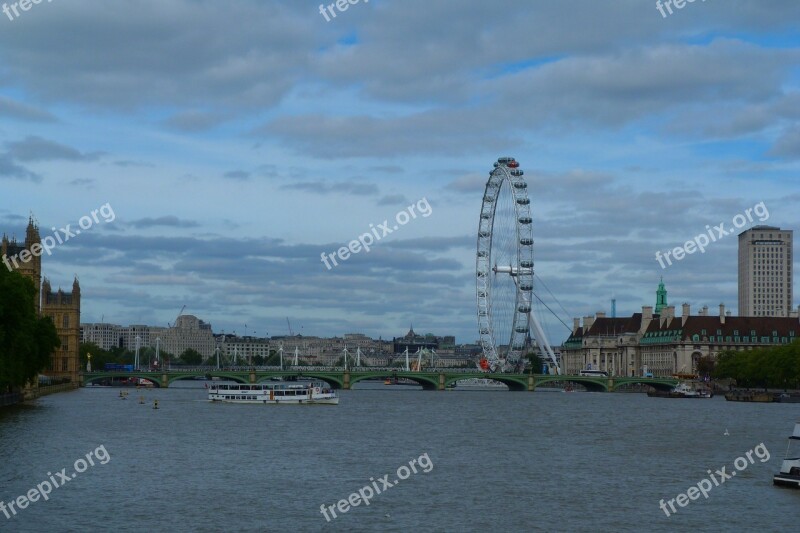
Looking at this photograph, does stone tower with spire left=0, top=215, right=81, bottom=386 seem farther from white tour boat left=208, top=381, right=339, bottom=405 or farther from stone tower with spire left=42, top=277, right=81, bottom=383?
white tour boat left=208, top=381, right=339, bottom=405

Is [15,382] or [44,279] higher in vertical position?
[44,279]

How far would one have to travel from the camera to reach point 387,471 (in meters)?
48.0

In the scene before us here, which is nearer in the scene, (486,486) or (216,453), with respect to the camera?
(486,486)

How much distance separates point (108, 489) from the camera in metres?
40.8

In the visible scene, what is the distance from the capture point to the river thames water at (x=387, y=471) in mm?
36406

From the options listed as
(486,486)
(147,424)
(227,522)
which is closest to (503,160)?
(147,424)

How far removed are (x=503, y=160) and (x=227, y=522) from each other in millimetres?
95440

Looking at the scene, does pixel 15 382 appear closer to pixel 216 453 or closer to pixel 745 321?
pixel 216 453

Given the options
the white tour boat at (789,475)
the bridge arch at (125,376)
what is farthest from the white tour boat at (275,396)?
the white tour boat at (789,475)

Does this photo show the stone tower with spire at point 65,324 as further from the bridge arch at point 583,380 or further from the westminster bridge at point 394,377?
the bridge arch at point 583,380

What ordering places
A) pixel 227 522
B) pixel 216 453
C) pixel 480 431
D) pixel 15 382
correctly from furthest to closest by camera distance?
pixel 15 382, pixel 480 431, pixel 216 453, pixel 227 522

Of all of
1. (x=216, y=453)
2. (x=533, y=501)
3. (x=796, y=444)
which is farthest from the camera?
(x=796, y=444)
